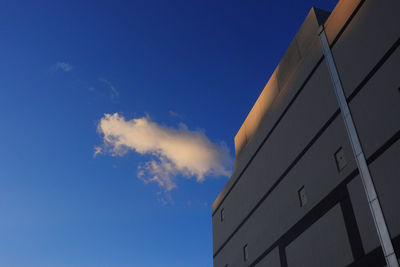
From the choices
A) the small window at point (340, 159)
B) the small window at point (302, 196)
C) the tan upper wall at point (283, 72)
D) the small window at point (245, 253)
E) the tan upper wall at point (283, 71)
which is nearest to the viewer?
the small window at point (340, 159)

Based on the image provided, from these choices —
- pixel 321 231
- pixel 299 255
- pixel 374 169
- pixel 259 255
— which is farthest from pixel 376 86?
pixel 259 255

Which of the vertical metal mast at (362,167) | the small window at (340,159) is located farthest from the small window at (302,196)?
the vertical metal mast at (362,167)

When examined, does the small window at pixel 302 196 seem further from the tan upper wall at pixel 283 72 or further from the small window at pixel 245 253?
the small window at pixel 245 253

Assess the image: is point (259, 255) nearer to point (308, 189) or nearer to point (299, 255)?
point (299, 255)

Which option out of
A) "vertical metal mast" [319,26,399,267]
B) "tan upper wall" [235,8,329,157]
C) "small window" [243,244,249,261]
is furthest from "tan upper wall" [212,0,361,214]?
"small window" [243,244,249,261]

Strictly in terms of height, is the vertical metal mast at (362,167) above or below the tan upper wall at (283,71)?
below

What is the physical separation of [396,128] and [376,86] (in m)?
2.77

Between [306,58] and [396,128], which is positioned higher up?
[306,58]

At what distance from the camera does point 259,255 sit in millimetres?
28078

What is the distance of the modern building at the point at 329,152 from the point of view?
17.7 metres

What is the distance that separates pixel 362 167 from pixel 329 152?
10.8ft

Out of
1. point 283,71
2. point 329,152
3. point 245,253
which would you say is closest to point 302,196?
point 329,152

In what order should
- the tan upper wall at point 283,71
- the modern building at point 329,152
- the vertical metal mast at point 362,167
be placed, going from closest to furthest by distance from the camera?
the vertical metal mast at point 362,167 → the modern building at point 329,152 → the tan upper wall at point 283,71

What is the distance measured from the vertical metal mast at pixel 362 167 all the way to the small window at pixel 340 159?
4.16ft
